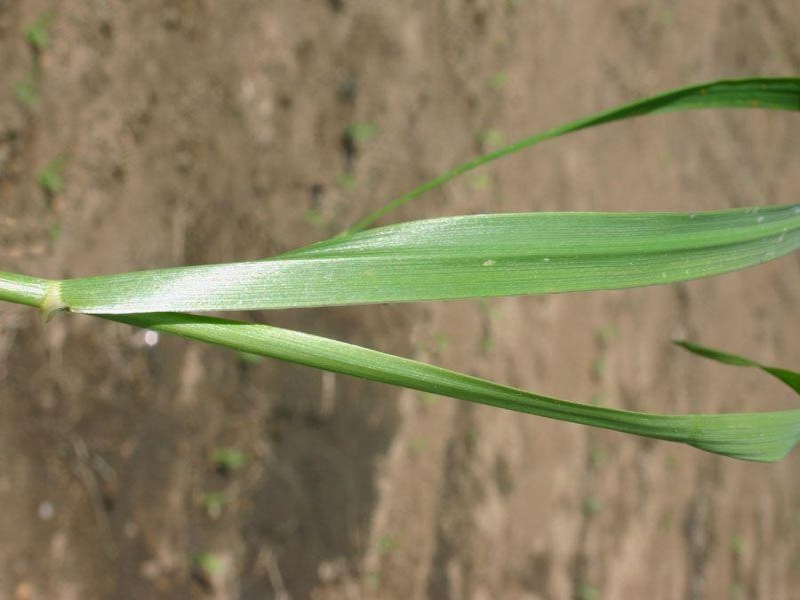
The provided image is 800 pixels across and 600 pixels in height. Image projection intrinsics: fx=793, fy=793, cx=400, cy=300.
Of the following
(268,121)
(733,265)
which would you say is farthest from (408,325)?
(733,265)

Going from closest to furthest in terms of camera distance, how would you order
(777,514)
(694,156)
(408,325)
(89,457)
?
(89,457) < (408,325) < (694,156) < (777,514)

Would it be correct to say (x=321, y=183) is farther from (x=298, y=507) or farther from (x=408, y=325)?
(x=298, y=507)

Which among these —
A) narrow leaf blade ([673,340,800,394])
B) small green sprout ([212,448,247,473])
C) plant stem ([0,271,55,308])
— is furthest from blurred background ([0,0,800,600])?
narrow leaf blade ([673,340,800,394])

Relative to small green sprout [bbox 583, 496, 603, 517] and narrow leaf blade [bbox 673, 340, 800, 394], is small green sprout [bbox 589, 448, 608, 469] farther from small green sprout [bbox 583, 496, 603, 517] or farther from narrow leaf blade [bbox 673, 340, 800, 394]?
narrow leaf blade [bbox 673, 340, 800, 394]

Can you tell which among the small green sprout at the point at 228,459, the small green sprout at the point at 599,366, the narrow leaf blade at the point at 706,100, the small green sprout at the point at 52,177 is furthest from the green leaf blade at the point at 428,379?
the small green sprout at the point at 599,366

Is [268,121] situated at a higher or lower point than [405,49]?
lower

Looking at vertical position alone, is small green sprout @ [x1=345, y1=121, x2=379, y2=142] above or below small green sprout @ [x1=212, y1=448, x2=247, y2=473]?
above

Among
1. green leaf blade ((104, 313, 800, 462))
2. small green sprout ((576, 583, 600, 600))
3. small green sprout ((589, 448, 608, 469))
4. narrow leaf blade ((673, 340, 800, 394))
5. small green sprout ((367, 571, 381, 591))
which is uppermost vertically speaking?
narrow leaf blade ((673, 340, 800, 394))
